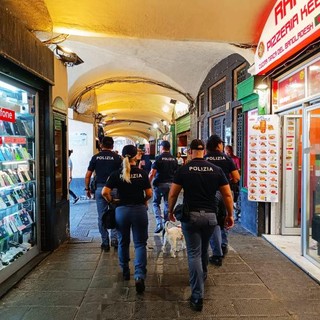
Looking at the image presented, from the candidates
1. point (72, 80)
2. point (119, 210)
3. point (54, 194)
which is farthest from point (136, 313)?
point (72, 80)

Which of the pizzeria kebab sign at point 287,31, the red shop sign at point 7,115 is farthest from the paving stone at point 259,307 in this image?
the red shop sign at point 7,115

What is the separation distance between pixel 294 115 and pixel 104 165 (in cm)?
305

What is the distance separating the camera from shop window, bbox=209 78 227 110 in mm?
7945

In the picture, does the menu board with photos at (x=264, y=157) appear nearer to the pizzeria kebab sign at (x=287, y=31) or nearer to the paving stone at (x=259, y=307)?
the pizzeria kebab sign at (x=287, y=31)

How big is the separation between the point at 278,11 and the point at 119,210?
3110 mm

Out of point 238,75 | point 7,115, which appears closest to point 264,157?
point 238,75

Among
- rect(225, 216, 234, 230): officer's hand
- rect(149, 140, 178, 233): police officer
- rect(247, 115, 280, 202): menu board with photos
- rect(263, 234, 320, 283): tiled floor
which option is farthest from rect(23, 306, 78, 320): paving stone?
rect(247, 115, 280, 202): menu board with photos

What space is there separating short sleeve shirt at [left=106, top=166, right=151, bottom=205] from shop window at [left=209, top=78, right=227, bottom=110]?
476cm

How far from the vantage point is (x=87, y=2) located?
168 inches

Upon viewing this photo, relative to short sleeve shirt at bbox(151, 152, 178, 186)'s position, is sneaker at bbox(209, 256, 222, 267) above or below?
below

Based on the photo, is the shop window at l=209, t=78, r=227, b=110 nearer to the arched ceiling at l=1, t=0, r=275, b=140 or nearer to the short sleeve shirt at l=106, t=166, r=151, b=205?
the arched ceiling at l=1, t=0, r=275, b=140

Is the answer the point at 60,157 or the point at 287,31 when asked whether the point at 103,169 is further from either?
the point at 287,31

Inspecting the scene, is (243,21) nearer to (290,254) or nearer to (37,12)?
(37,12)

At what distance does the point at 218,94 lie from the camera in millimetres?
8383
